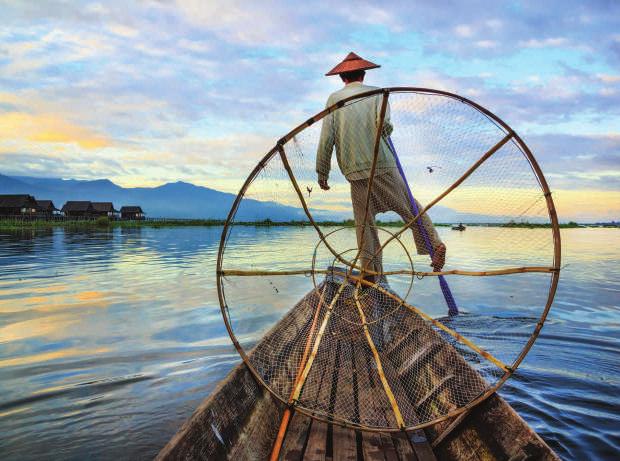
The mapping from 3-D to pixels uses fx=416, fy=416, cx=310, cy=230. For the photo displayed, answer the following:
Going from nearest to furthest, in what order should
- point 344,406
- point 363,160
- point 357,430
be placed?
1. point 357,430
2. point 344,406
3. point 363,160

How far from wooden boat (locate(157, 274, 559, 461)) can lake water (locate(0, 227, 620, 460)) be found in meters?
0.90

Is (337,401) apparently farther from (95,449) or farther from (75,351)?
(75,351)

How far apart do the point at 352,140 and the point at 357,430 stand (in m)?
2.59

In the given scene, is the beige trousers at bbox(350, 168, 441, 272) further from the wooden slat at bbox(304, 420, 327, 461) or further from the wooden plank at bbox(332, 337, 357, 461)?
the wooden slat at bbox(304, 420, 327, 461)

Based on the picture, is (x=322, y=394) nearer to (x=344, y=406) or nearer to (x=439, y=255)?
(x=344, y=406)

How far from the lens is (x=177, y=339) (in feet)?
18.8

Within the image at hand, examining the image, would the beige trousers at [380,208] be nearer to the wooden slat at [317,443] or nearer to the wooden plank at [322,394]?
the wooden plank at [322,394]

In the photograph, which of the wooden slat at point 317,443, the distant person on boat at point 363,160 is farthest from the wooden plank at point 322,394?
the distant person on boat at point 363,160

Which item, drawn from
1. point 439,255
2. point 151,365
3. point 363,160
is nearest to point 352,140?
point 363,160

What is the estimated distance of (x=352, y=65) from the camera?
13.9ft

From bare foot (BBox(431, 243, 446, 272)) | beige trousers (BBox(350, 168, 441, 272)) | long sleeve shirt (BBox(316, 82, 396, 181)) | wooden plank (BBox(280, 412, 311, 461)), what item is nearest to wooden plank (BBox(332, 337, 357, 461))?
wooden plank (BBox(280, 412, 311, 461))

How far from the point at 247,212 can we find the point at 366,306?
145cm

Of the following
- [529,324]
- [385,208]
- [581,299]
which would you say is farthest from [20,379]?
[581,299]

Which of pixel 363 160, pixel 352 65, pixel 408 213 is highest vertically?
pixel 352 65
